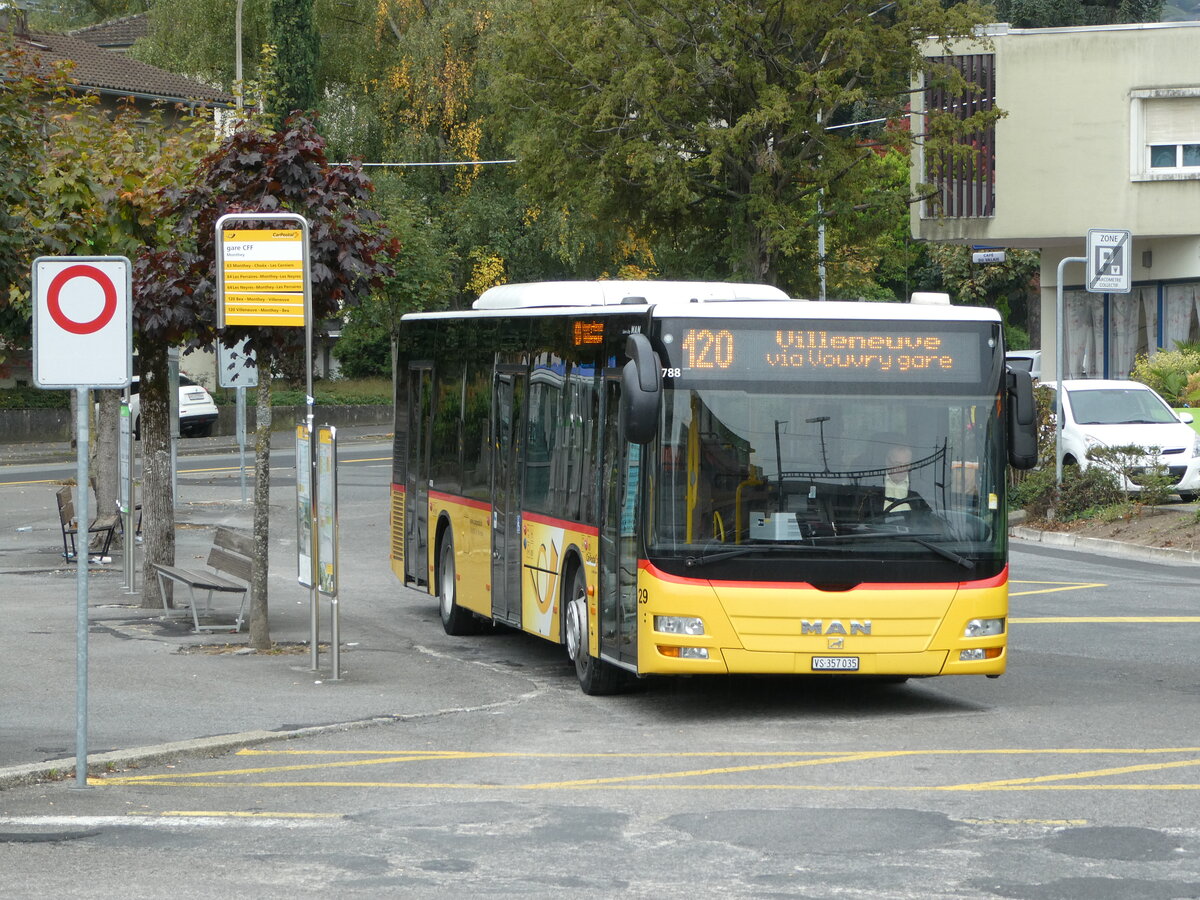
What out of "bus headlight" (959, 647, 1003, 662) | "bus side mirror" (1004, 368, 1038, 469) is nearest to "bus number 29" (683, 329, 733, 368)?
"bus side mirror" (1004, 368, 1038, 469)

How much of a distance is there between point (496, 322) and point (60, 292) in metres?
6.35

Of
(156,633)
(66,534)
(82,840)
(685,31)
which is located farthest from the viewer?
(685,31)

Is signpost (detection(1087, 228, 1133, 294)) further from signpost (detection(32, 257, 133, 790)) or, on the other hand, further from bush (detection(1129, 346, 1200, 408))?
signpost (detection(32, 257, 133, 790))

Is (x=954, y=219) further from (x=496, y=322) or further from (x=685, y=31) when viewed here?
(x=496, y=322)

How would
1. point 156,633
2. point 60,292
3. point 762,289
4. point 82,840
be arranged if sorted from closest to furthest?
point 82,840 < point 60,292 < point 762,289 < point 156,633

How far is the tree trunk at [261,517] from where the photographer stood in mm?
14797

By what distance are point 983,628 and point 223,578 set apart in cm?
840

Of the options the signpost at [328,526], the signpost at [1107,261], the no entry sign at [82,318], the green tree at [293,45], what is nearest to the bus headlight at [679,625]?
the signpost at [328,526]

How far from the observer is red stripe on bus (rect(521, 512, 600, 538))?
1292cm

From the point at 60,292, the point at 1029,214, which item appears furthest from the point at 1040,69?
the point at 60,292

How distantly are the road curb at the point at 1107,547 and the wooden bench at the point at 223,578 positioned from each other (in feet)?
37.0

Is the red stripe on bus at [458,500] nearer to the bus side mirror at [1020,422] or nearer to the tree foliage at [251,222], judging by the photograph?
the tree foliage at [251,222]

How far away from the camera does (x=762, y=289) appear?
49.5 ft

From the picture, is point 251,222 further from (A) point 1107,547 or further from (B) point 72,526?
(A) point 1107,547
